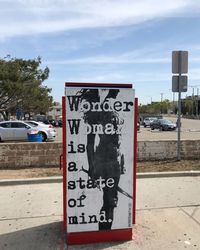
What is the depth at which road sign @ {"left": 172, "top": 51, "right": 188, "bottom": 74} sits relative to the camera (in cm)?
1051

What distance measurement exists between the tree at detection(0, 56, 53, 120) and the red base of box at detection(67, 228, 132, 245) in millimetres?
39982

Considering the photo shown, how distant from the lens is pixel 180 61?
414 inches

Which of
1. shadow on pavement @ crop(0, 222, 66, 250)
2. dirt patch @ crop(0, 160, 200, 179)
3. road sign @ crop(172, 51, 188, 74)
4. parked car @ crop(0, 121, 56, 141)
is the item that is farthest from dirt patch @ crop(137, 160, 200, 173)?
parked car @ crop(0, 121, 56, 141)

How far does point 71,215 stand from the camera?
4.62 m

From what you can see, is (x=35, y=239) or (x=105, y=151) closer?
(x=105, y=151)

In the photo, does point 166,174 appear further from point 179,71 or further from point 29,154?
point 29,154

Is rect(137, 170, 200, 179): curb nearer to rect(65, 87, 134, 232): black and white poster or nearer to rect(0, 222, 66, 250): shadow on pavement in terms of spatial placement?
rect(0, 222, 66, 250): shadow on pavement

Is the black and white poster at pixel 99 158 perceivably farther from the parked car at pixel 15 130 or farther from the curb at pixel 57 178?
the parked car at pixel 15 130

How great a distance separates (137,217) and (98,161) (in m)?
1.47

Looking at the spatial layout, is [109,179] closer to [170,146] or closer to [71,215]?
[71,215]

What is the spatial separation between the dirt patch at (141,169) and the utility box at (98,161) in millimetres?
4187

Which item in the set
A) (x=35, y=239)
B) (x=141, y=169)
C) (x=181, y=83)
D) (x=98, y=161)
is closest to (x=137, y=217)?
(x=98, y=161)

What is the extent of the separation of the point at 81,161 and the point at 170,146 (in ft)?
22.8

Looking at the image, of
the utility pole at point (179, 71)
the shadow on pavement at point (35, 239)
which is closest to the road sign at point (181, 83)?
the utility pole at point (179, 71)
